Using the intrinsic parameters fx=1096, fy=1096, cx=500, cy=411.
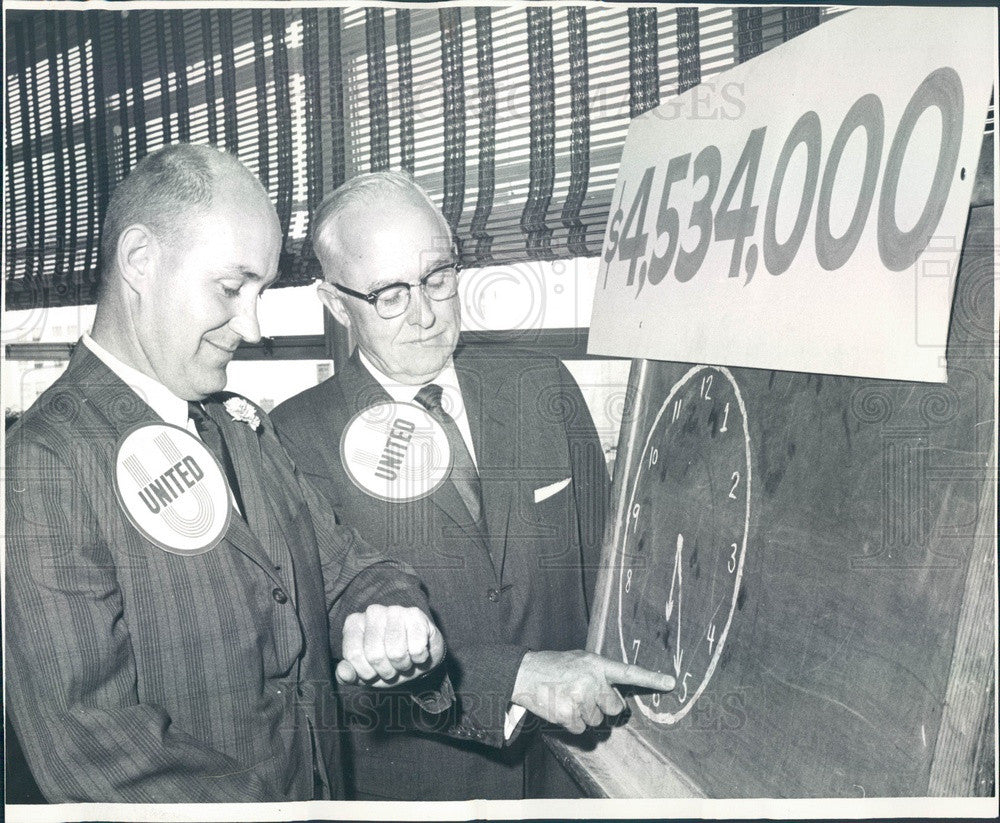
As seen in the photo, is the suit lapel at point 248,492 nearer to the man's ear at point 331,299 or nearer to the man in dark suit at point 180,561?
the man in dark suit at point 180,561

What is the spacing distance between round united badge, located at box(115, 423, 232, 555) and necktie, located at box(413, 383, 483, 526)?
17.9 inches

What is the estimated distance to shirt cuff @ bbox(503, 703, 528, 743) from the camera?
228 cm

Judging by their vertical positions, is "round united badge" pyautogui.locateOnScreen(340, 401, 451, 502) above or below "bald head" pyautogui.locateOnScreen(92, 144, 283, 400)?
below

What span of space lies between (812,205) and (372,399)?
3.15ft

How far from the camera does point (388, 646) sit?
227 centimetres

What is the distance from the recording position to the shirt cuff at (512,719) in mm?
2283

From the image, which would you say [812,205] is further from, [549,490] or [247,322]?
[247,322]

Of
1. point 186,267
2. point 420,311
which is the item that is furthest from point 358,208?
point 186,267

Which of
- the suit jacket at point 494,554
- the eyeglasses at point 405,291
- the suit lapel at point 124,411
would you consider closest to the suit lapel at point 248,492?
the suit lapel at point 124,411

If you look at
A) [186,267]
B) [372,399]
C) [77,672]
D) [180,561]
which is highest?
[186,267]

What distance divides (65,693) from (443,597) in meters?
0.77

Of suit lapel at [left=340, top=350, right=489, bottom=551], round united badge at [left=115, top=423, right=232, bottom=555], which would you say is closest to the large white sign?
suit lapel at [left=340, top=350, right=489, bottom=551]

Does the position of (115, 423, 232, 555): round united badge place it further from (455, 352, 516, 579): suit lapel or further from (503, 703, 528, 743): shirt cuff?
(503, 703, 528, 743): shirt cuff

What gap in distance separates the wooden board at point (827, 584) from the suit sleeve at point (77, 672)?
889mm
